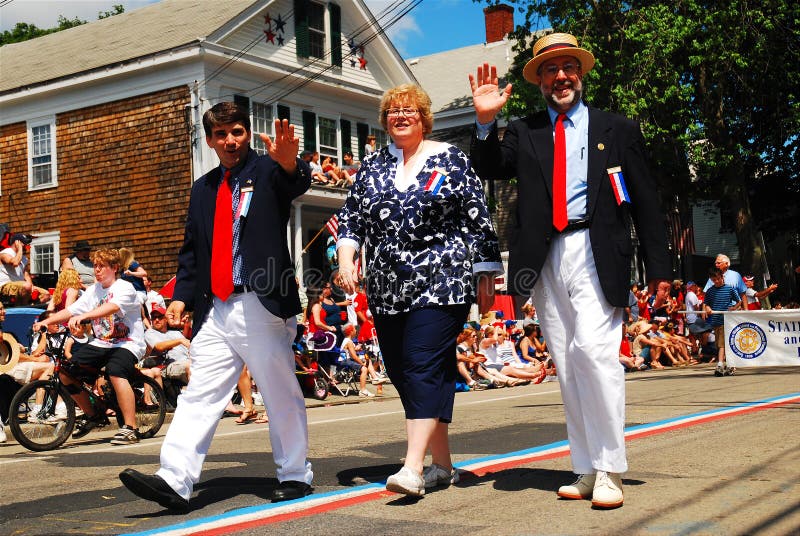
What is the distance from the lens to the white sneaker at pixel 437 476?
530cm

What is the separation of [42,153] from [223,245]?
24.7 meters

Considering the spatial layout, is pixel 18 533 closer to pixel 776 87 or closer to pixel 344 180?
pixel 344 180

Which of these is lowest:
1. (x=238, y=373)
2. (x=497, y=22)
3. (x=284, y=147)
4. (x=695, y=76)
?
(x=238, y=373)

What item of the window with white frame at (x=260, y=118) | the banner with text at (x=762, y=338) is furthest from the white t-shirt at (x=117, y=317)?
the window with white frame at (x=260, y=118)

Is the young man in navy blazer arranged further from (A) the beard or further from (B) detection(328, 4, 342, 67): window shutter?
(B) detection(328, 4, 342, 67): window shutter

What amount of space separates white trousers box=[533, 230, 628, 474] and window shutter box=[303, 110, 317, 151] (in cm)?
2363

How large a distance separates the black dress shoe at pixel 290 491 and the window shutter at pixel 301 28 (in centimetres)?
2448

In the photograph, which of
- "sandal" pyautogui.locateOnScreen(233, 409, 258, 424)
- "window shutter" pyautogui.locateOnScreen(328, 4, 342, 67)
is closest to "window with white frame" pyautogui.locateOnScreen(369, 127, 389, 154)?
"window shutter" pyautogui.locateOnScreen(328, 4, 342, 67)

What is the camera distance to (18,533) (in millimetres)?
4676

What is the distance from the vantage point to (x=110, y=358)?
10.1 meters

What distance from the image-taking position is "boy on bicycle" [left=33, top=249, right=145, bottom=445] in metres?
9.59

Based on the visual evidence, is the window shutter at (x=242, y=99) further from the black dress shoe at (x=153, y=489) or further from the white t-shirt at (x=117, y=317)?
the black dress shoe at (x=153, y=489)

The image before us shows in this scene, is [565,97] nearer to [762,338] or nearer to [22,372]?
[22,372]

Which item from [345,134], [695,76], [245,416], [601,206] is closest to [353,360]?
[245,416]
